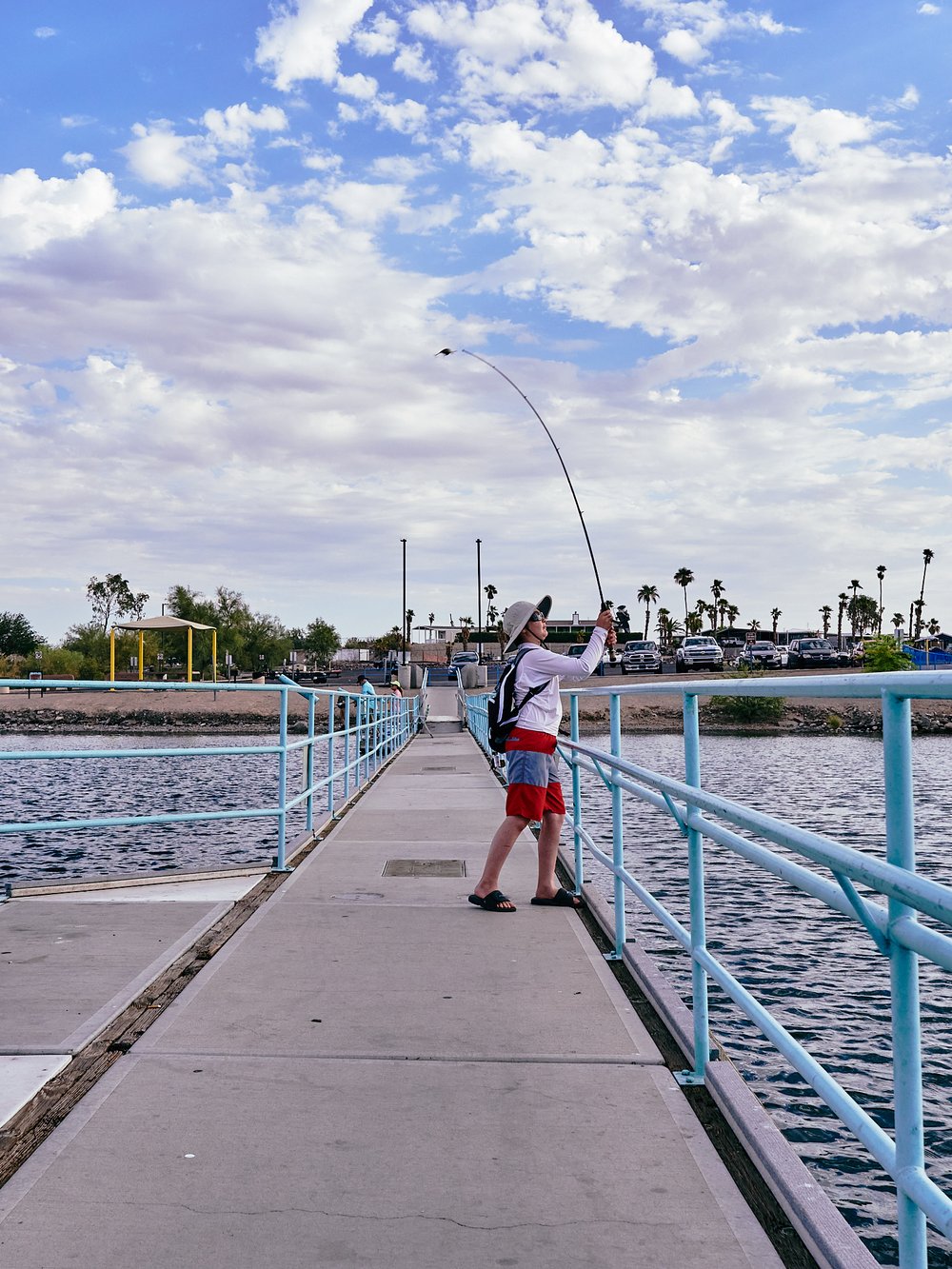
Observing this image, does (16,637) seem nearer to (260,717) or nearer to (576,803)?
(260,717)

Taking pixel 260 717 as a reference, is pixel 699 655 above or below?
above

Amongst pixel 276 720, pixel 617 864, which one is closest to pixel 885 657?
pixel 276 720

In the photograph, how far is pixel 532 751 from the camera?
6.75 m

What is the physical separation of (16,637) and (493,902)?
134226 millimetres

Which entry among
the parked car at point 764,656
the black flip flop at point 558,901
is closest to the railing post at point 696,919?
the black flip flop at point 558,901

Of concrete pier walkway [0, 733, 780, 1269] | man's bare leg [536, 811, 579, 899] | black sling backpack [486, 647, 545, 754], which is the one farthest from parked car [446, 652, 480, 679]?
concrete pier walkway [0, 733, 780, 1269]

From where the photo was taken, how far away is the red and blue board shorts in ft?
22.0

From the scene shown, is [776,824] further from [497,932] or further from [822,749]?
[822,749]

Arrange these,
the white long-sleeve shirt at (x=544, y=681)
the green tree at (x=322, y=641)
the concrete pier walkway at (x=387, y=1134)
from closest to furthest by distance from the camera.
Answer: the concrete pier walkway at (x=387, y=1134) < the white long-sleeve shirt at (x=544, y=681) < the green tree at (x=322, y=641)

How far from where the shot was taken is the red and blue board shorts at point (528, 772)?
22.0 ft

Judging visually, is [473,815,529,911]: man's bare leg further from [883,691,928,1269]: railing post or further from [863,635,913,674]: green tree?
[863,635,913,674]: green tree

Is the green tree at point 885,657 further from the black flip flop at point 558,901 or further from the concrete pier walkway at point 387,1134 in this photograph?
the concrete pier walkway at point 387,1134

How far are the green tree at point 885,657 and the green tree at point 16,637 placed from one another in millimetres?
96858

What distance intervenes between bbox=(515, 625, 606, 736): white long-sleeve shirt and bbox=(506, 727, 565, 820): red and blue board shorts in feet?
0.22
